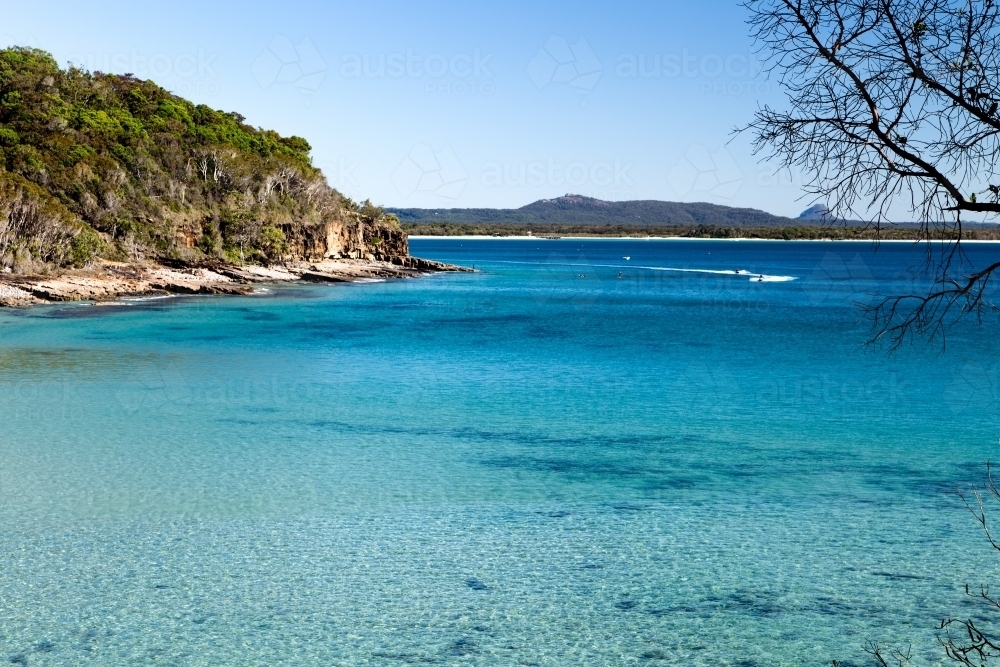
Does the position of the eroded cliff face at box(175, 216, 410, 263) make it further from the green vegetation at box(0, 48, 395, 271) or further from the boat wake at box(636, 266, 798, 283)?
the boat wake at box(636, 266, 798, 283)

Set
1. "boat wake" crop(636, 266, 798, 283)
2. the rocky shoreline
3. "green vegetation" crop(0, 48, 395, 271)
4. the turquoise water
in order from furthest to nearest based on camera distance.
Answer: "boat wake" crop(636, 266, 798, 283) < "green vegetation" crop(0, 48, 395, 271) < the rocky shoreline < the turquoise water

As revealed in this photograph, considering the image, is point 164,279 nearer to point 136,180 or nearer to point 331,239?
point 136,180

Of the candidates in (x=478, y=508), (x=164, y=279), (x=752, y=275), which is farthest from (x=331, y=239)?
(x=478, y=508)

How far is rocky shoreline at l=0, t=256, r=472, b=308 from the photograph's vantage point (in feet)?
144

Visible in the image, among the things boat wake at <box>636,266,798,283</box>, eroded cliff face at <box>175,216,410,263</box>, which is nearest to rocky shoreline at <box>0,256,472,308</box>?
eroded cliff face at <box>175,216,410,263</box>

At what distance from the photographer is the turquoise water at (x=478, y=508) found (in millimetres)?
8734

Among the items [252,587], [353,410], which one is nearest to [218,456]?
[353,410]

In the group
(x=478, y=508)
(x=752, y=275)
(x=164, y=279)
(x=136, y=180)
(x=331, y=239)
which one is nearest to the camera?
(x=478, y=508)

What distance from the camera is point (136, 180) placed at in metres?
66.6

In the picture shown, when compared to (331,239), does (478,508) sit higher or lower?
lower

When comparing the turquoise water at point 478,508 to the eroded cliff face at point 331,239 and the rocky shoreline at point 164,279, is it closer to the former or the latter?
the rocky shoreline at point 164,279

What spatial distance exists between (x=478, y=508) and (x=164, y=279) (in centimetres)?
4614

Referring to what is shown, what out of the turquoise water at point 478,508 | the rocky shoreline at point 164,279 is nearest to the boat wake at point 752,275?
the rocky shoreline at point 164,279

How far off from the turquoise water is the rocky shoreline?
611 inches
